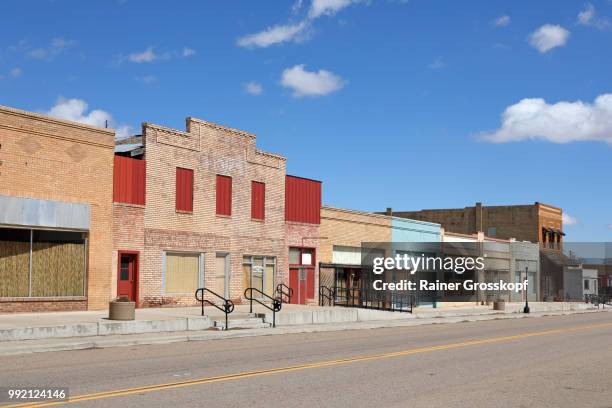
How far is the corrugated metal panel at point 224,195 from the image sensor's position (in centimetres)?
3341

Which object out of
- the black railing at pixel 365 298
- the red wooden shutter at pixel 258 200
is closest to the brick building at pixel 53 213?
the red wooden shutter at pixel 258 200

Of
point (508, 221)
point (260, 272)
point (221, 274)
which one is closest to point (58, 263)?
point (221, 274)

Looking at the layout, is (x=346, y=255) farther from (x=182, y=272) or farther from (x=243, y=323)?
(x=243, y=323)

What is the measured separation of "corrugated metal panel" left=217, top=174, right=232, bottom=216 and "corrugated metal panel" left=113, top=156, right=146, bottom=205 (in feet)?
15.0

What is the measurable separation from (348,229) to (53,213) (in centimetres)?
2014

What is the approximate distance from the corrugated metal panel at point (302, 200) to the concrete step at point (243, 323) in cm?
1080

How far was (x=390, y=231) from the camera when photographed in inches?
1850

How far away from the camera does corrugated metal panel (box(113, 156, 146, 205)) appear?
93.4 ft

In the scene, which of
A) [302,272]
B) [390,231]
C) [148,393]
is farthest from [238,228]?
[148,393]

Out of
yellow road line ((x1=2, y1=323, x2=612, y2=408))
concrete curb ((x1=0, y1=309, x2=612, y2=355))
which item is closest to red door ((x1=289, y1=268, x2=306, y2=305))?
concrete curb ((x1=0, y1=309, x2=612, y2=355))

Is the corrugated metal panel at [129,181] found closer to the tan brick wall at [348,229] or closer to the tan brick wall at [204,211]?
the tan brick wall at [204,211]

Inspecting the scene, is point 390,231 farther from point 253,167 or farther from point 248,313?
point 248,313

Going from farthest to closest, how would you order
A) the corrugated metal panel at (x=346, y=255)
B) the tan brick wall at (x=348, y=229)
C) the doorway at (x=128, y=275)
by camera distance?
1. the corrugated metal panel at (x=346, y=255)
2. the tan brick wall at (x=348, y=229)
3. the doorway at (x=128, y=275)

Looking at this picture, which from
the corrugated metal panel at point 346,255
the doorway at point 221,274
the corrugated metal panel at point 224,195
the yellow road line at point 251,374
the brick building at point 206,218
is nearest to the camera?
the yellow road line at point 251,374
